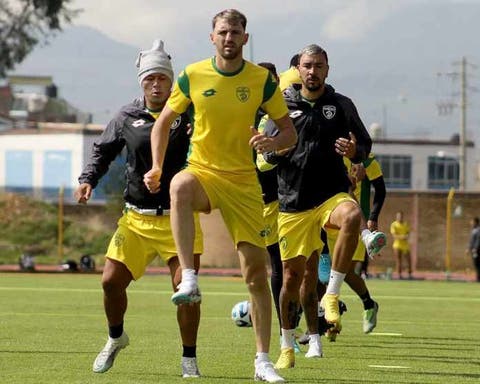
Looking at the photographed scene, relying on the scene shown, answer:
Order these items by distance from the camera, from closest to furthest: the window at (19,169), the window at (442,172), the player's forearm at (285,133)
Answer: the player's forearm at (285,133) < the window at (19,169) < the window at (442,172)

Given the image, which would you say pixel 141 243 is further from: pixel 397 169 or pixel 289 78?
pixel 397 169

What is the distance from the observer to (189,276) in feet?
35.0

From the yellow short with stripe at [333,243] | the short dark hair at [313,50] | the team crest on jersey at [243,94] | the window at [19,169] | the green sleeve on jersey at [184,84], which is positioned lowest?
the yellow short with stripe at [333,243]

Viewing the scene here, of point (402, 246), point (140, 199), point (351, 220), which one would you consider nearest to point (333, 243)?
point (351, 220)

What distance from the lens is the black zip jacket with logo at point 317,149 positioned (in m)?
13.7

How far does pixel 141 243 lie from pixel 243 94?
61.4 inches

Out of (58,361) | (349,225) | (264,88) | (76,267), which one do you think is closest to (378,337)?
(349,225)

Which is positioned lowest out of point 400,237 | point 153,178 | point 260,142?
point 400,237

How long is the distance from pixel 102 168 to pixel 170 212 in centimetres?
105

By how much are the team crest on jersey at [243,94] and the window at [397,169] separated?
94.4 metres

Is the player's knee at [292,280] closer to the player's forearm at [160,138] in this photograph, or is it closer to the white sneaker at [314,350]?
the white sneaker at [314,350]

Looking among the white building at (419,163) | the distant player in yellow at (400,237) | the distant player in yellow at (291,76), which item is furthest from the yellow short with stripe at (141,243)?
the white building at (419,163)

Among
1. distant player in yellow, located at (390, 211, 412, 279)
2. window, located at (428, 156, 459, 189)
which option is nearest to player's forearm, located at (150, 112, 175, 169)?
distant player in yellow, located at (390, 211, 412, 279)

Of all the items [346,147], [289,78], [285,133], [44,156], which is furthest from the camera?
[44,156]
